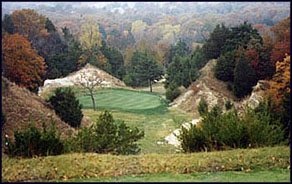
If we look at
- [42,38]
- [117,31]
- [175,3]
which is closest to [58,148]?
[42,38]

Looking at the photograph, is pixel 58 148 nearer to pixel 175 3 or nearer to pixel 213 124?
pixel 213 124

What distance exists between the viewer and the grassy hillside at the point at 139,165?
23.6 ft

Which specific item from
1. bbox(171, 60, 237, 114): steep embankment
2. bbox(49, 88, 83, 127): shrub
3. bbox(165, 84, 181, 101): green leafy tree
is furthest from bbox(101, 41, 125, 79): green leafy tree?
bbox(49, 88, 83, 127): shrub

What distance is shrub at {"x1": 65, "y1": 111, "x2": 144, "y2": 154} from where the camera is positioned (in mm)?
10688

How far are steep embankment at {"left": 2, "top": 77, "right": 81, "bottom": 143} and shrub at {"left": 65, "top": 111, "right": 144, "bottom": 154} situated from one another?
7468 millimetres

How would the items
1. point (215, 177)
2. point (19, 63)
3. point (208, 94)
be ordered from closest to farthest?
1. point (215, 177)
2. point (19, 63)
3. point (208, 94)

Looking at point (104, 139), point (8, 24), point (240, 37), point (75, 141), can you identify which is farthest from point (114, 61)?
point (75, 141)

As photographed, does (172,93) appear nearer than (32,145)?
No

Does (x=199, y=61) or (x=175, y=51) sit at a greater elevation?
(x=175, y=51)

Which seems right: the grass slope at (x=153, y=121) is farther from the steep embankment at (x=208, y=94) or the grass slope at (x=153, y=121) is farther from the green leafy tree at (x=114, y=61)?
the green leafy tree at (x=114, y=61)

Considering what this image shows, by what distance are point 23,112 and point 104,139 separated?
1184 centimetres

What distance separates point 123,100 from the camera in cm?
3716

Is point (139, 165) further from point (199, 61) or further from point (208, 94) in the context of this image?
point (199, 61)

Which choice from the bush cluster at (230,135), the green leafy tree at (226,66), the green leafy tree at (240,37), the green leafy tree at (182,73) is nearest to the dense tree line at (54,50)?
the green leafy tree at (182,73)
